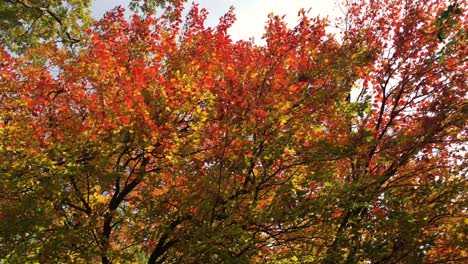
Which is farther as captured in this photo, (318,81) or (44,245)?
(318,81)

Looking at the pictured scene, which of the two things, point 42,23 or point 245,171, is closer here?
point 245,171

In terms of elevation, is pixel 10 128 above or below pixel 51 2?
below

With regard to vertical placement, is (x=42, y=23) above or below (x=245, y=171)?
above

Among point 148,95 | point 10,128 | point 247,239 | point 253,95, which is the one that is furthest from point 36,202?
point 253,95

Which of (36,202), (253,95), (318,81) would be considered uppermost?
(318,81)

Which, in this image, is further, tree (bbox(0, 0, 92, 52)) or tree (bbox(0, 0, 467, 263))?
tree (bbox(0, 0, 92, 52))

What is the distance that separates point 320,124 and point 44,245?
22.1ft

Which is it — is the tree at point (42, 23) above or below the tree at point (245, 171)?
above

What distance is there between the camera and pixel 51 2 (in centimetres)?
1888

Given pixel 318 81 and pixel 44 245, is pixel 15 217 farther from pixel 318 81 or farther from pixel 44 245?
pixel 318 81

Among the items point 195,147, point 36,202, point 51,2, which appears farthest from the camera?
point 51,2

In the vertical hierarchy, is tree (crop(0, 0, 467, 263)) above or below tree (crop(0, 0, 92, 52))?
below

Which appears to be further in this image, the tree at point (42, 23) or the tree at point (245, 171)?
the tree at point (42, 23)

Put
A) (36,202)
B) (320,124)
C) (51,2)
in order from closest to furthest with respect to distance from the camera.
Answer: (36,202) < (320,124) < (51,2)
